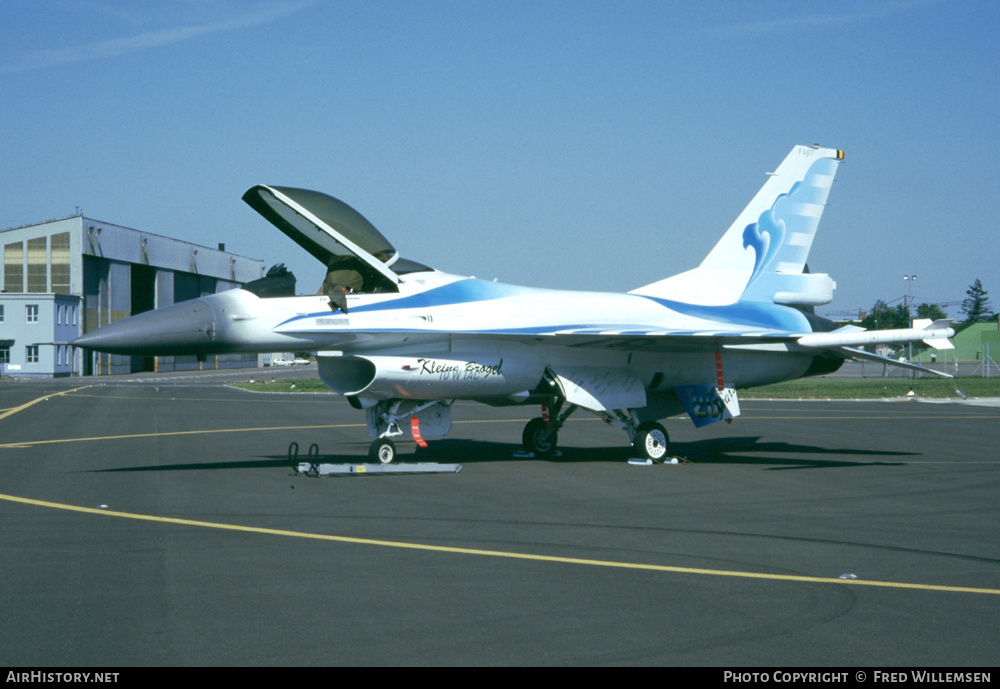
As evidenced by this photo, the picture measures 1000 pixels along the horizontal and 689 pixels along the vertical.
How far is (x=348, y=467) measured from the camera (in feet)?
49.1

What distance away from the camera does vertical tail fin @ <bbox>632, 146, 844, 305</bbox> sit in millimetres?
19672

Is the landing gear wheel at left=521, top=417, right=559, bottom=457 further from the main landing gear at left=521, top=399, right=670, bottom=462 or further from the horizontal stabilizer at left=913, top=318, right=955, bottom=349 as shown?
the horizontal stabilizer at left=913, top=318, right=955, bottom=349

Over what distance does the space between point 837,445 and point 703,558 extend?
13.5m

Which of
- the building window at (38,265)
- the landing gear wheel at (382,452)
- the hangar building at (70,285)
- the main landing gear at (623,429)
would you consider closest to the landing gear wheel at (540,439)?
the main landing gear at (623,429)

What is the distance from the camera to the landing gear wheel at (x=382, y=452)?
630 inches

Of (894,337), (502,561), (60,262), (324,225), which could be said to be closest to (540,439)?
(324,225)

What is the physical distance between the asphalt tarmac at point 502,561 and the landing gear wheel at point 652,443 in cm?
60

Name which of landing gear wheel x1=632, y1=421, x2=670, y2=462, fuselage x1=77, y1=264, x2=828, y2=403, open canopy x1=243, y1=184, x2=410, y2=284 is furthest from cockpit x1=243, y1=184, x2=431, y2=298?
landing gear wheel x1=632, y1=421, x2=670, y2=462

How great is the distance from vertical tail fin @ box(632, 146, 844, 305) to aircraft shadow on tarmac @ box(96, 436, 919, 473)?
3.18 metres

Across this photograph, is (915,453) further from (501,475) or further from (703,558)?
(703,558)

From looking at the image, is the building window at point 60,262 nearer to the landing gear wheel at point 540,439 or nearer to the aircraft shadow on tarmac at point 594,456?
the aircraft shadow on tarmac at point 594,456

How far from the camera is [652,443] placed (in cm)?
1755

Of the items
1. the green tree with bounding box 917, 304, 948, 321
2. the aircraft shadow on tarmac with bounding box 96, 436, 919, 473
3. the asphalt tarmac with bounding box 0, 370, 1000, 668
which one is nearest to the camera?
the asphalt tarmac with bounding box 0, 370, 1000, 668
